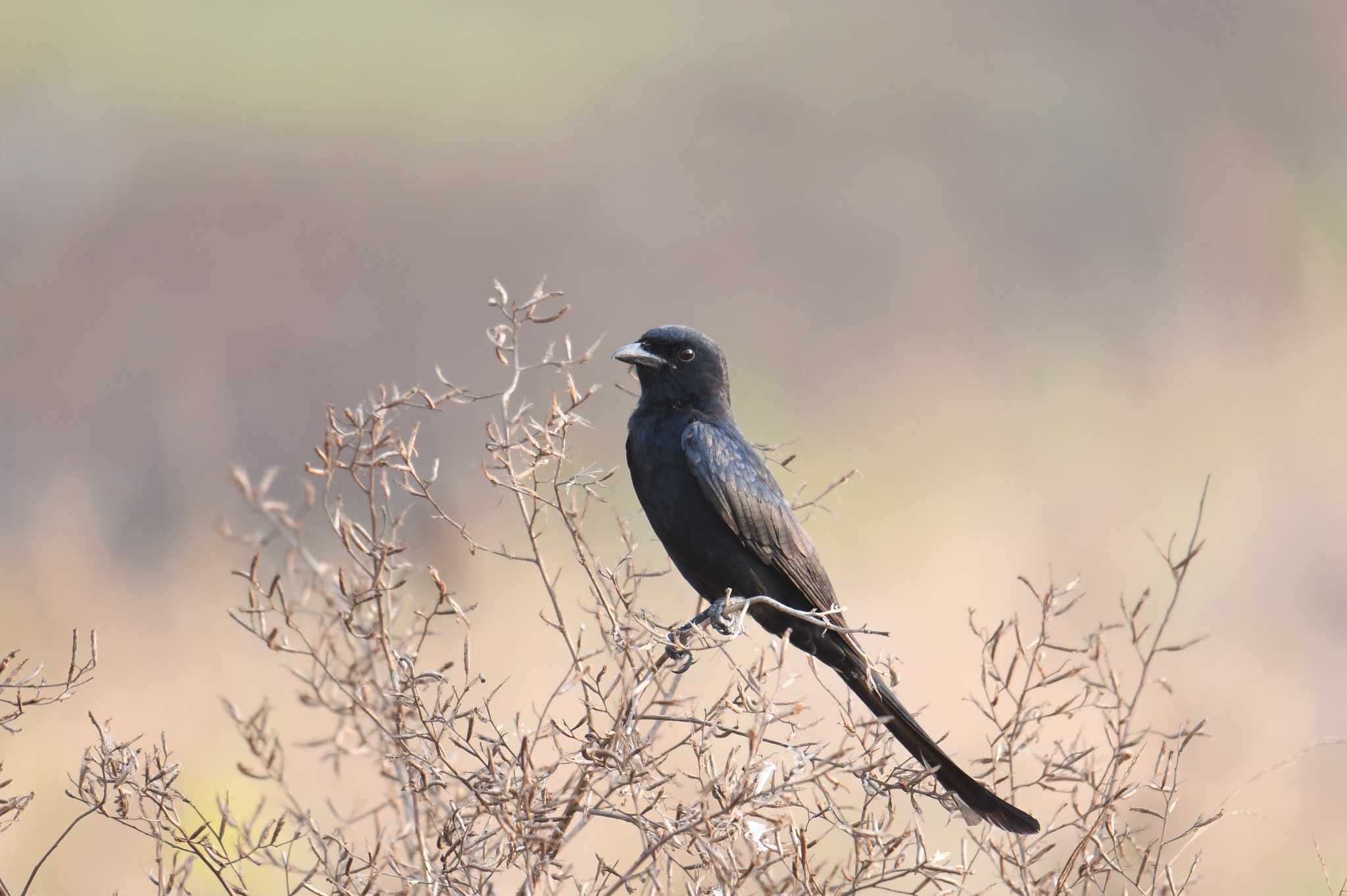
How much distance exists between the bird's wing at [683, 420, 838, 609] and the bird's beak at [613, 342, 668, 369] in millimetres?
308

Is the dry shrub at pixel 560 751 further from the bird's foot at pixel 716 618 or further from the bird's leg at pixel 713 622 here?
the bird's foot at pixel 716 618

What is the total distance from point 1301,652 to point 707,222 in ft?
30.9

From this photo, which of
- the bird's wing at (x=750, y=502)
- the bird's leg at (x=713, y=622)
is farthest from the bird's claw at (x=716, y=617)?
the bird's wing at (x=750, y=502)

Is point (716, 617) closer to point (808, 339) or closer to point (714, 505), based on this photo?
point (714, 505)

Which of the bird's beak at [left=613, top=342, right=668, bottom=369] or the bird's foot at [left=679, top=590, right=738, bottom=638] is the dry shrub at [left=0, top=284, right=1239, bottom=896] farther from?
the bird's beak at [left=613, top=342, right=668, bottom=369]

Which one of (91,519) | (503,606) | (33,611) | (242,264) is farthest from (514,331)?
(242,264)

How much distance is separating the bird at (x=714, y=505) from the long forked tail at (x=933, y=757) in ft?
0.05

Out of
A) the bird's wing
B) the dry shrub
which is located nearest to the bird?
the bird's wing

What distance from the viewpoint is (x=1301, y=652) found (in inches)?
468

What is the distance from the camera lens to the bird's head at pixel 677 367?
5.36 metres

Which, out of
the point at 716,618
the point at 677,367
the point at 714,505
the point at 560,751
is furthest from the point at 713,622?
the point at 560,751

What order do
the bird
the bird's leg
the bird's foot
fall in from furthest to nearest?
the bird → the bird's foot → the bird's leg

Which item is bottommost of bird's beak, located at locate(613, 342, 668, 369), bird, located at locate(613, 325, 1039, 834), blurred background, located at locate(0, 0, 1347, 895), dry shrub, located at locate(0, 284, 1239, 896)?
dry shrub, located at locate(0, 284, 1239, 896)

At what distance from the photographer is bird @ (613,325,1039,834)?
5.07 m
